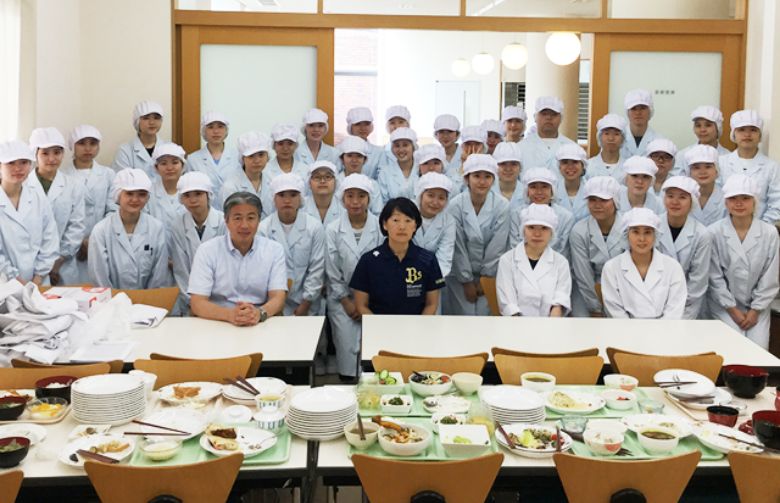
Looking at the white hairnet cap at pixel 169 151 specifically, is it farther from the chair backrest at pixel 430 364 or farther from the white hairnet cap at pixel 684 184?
the white hairnet cap at pixel 684 184

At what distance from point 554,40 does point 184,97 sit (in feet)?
10.8

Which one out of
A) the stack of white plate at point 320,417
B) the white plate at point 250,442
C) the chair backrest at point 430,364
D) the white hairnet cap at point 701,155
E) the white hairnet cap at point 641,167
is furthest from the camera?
the white hairnet cap at point 701,155

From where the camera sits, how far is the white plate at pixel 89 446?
2066mm

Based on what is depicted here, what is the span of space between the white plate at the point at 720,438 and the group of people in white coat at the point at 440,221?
6.25ft

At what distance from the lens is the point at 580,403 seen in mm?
2547

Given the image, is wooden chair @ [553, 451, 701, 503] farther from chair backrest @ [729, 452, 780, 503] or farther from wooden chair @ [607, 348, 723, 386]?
wooden chair @ [607, 348, 723, 386]

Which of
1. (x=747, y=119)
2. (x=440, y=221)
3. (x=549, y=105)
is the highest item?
(x=549, y=105)

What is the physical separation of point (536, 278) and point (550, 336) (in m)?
0.78

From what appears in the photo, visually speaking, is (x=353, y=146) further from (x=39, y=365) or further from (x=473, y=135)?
(x=39, y=365)

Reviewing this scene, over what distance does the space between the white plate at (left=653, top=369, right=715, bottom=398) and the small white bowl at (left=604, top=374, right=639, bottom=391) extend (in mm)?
103

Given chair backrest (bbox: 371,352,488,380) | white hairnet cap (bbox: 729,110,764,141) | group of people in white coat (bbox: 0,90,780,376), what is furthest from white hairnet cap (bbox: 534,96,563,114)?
chair backrest (bbox: 371,352,488,380)

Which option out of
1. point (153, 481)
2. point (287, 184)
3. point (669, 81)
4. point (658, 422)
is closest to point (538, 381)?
point (658, 422)

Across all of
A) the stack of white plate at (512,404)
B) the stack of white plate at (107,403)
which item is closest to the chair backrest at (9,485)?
the stack of white plate at (107,403)

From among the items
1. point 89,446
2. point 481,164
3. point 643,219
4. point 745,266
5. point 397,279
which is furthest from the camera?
point 481,164
